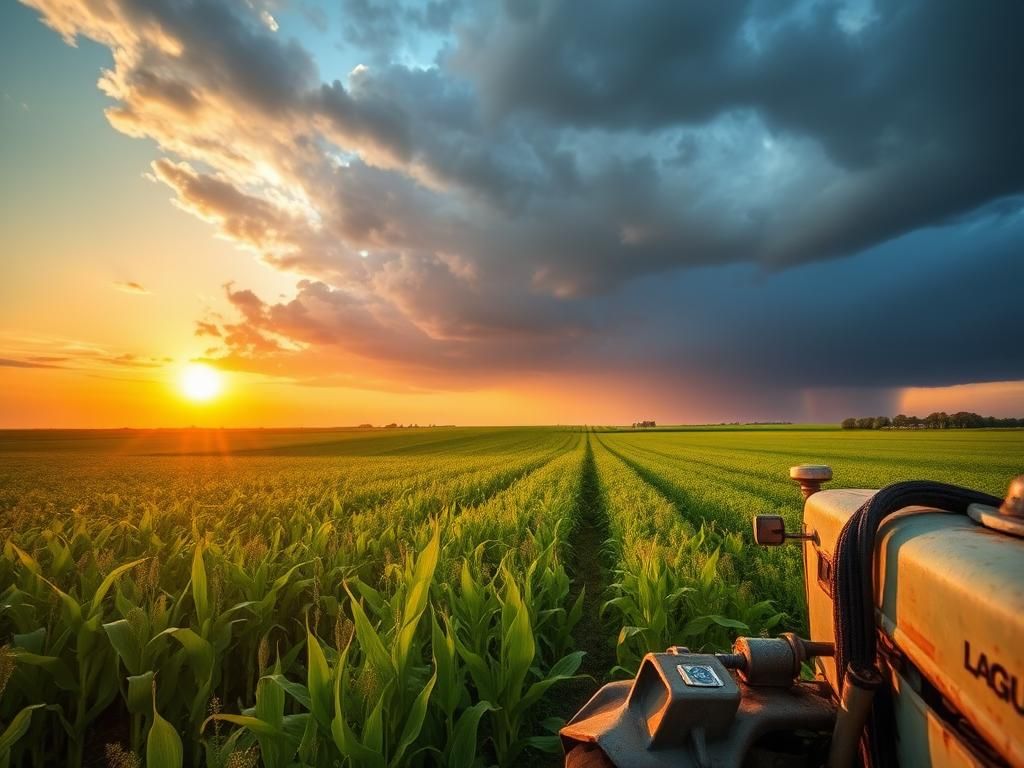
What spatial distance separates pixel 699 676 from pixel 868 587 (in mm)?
570

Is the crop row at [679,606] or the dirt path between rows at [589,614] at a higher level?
the crop row at [679,606]

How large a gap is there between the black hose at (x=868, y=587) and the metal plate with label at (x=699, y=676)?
0.38 m

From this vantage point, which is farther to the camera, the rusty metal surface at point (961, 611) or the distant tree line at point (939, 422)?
the distant tree line at point (939, 422)

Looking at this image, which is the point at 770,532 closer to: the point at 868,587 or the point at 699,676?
the point at 868,587

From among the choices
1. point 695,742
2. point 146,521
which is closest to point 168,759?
point 695,742

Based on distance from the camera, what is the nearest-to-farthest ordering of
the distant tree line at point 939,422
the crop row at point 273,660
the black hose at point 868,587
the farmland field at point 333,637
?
the black hose at point 868,587 < the crop row at point 273,660 < the farmland field at point 333,637 < the distant tree line at point 939,422

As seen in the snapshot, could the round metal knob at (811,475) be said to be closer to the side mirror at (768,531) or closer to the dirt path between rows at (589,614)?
the side mirror at (768,531)

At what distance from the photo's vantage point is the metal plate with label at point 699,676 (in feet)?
4.70

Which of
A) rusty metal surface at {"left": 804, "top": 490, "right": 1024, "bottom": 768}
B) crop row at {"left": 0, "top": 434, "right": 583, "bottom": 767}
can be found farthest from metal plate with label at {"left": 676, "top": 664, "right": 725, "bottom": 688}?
crop row at {"left": 0, "top": 434, "right": 583, "bottom": 767}

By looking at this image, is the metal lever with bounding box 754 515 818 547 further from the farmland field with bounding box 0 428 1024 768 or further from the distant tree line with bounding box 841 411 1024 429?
the distant tree line with bounding box 841 411 1024 429

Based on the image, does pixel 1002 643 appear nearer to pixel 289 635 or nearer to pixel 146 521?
pixel 289 635

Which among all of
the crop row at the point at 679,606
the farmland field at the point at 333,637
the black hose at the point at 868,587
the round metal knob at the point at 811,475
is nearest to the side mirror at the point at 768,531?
the round metal knob at the point at 811,475

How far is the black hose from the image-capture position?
141 centimetres

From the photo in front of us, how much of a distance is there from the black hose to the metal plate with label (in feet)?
1.26
